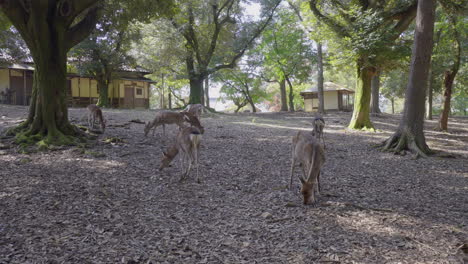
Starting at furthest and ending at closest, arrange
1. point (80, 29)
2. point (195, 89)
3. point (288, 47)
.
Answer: point (288, 47), point (195, 89), point (80, 29)

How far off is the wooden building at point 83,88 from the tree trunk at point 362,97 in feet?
66.2

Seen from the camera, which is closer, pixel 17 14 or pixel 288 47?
pixel 17 14

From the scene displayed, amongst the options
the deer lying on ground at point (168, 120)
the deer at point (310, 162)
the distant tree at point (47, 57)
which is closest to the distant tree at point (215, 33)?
the deer lying on ground at point (168, 120)

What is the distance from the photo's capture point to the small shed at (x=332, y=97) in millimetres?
37094

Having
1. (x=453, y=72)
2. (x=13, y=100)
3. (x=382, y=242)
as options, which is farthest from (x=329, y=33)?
(x=13, y=100)

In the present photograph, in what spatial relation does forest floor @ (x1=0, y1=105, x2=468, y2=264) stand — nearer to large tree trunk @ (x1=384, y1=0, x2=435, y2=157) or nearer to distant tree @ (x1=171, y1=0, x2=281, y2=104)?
large tree trunk @ (x1=384, y1=0, x2=435, y2=157)

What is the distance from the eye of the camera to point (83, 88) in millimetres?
29547

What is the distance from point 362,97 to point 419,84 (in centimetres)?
478

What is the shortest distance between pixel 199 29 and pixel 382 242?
23.8m

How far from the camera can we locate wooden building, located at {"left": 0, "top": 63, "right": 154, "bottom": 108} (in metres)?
25.9

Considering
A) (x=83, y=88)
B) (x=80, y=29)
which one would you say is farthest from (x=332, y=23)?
(x=83, y=88)

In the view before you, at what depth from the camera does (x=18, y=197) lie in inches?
199

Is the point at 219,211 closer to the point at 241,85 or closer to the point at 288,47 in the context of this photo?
the point at 288,47

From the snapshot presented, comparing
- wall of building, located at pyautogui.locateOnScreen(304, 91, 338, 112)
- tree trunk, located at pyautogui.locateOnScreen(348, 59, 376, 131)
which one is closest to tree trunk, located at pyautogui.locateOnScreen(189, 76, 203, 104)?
tree trunk, located at pyautogui.locateOnScreen(348, 59, 376, 131)
